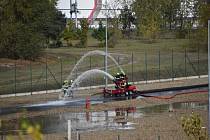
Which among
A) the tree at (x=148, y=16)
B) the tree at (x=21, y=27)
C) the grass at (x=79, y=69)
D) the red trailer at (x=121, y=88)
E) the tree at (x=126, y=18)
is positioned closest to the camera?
the red trailer at (x=121, y=88)

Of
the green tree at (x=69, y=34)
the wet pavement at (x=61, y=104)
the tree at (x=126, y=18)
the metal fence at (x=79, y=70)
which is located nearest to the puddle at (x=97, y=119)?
the wet pavement at (x=61, y=104)

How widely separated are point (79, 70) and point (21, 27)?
10.2 meters

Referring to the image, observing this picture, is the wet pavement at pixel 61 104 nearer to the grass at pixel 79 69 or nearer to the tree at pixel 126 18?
the grass at pixel 79 69

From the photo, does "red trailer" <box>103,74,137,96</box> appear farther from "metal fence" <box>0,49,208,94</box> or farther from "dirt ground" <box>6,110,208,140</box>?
"dirt ground" <box>6,110,208,140</box>

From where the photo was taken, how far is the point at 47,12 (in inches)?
2255

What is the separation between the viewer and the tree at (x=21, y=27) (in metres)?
51.6

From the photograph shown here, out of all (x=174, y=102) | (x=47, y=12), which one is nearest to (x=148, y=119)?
(x=174, y=102)

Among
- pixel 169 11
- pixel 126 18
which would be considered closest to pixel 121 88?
pixel 169 11

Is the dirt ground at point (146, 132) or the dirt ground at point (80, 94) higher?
the dirt ground at point (146, 132)

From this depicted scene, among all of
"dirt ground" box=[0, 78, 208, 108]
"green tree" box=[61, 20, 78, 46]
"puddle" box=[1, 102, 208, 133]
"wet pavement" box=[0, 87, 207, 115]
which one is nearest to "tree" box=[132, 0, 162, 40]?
"green tree" box=[61, 20, 78, 46]

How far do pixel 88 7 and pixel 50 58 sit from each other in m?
44.3

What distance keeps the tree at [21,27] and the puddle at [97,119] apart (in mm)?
27682

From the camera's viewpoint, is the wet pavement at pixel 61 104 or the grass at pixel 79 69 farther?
the grass at pixel 79 69

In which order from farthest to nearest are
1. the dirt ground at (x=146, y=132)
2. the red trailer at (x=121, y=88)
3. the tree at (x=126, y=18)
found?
the tree at (x=126, y=18) → the red trailer at (x=121, y=88) → the dirt ground at (x=146, y=132)
